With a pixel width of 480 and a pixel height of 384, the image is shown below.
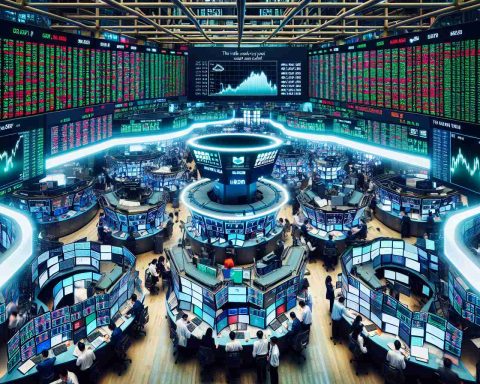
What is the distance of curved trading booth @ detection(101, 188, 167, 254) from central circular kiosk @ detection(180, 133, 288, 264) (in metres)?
1.53

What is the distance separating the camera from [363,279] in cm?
967

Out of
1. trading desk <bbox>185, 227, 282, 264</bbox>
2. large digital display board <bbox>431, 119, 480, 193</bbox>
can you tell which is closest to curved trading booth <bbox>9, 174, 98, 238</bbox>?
trading desk <bbox>185, 227, 282, 264</bbox>

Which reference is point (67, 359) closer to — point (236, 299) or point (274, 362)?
point (236, 299)

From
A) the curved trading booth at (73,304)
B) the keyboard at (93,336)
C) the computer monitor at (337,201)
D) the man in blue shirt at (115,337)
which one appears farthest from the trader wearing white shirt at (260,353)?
the computer monitor at (337,201)

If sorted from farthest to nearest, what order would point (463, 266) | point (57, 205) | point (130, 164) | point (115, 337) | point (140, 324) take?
point (130, 164) → point (57, 205) → point (140, 324) → point (115, 337) → point (463, 266)

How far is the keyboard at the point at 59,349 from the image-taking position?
798 centimetres

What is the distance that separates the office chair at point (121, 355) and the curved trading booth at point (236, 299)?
1.31 metres

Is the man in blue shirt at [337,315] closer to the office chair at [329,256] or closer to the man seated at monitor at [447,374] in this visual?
the man seated at monitor at [447,374]

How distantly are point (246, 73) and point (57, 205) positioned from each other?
1076 centimetres

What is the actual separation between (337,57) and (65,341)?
436 inches

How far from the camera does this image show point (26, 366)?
24.8 feet

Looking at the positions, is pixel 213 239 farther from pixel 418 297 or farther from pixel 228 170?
pixel 418 297

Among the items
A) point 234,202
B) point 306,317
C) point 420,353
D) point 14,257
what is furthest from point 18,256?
point 234,202

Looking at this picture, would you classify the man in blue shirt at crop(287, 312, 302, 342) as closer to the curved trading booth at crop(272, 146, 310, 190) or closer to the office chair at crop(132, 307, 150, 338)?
the office chair at crop(132, 307, 150, 338)
